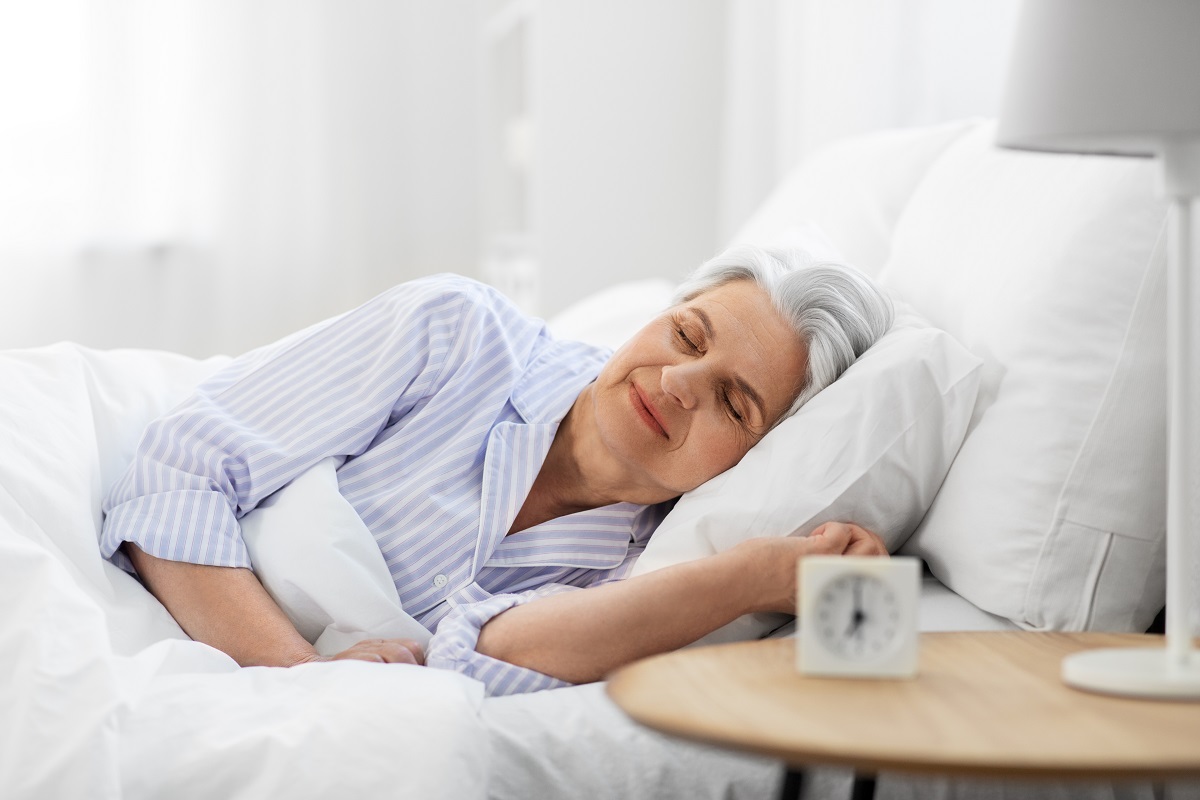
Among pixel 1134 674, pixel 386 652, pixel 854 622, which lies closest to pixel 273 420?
pixel 386 652

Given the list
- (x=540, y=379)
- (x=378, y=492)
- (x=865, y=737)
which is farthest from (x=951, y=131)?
(x=865, y=737)

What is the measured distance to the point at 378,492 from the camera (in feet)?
4.56

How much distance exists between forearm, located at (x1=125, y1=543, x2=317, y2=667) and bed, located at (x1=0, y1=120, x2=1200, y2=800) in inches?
1.1

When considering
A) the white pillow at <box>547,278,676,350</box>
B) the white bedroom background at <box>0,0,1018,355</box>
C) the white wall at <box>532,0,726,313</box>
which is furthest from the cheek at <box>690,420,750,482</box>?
the white wall at <box>532,0,726,313</box>

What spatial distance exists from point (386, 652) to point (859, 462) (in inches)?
21.5

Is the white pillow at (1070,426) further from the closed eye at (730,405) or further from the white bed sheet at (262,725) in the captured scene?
the closed eye at (730,405)

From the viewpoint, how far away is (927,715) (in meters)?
0.76

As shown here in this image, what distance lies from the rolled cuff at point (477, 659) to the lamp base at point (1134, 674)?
51 centimetres

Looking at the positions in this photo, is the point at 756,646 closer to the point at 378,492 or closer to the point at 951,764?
the point at 951,764

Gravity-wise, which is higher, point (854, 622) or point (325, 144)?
point (325, 144)

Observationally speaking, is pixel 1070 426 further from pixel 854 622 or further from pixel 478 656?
pixel 478 656

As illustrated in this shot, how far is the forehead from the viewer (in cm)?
135

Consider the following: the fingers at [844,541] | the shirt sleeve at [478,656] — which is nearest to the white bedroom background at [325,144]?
the fingers at [844,541]

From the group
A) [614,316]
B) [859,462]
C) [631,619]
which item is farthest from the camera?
[614,316]
